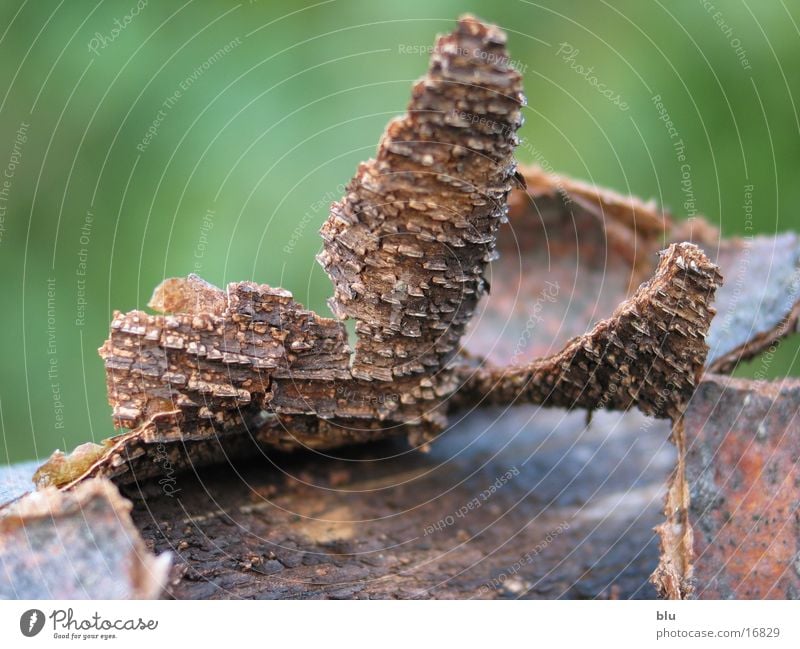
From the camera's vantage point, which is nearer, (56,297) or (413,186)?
(413,186)

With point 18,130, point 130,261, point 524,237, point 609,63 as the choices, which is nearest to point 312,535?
point 524,237

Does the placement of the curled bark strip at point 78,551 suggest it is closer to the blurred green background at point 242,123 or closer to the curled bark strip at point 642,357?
the curled bark strip at point 642,357

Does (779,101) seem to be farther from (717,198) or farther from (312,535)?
(312,535)

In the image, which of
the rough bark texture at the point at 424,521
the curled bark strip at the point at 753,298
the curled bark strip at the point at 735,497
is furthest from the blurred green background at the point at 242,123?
the curled bark strip at the point at 735,497

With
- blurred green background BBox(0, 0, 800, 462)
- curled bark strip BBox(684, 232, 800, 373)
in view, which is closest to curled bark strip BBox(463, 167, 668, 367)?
curled bark strip BBox(684, 232, 800, 373)
